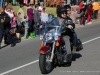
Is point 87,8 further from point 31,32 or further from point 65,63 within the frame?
point 65,63

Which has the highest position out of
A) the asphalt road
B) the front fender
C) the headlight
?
the headlight

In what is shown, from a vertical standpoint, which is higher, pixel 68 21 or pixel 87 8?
pixel 68 21

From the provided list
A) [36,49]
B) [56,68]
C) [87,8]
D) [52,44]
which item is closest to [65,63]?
[56,68]

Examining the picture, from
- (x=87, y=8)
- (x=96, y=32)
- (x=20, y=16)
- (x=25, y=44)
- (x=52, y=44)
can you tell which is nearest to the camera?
(x=52, y=44)

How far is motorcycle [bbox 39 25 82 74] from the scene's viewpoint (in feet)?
28.3

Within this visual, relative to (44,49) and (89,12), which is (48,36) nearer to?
(44,49)

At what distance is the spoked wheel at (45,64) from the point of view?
8.56 m

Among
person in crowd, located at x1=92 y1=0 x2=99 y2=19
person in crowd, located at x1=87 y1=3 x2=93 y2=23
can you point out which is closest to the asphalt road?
person in crowd, located at x1=87 y1=3 x2=93 y2=23

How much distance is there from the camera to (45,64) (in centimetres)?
870

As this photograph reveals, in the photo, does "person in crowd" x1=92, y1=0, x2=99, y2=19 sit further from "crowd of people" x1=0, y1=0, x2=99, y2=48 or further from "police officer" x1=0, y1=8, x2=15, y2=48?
"police officer" x1=0, y1=8, x2=15, y2=48

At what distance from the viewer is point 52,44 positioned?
904cm

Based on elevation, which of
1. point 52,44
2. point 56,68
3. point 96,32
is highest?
point 52,44

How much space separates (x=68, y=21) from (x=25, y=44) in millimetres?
5215

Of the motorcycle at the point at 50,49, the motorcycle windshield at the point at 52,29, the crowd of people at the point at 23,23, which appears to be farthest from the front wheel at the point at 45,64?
the crowd of people at the point at 23,23
